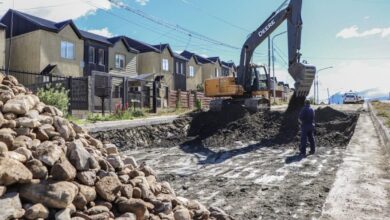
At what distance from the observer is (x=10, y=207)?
11.1ft

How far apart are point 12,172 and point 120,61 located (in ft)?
107

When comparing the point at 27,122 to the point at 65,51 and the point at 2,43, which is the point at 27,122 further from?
the point at 65,51

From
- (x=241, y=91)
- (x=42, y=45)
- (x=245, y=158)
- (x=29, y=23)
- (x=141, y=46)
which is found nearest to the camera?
(x=245, y=158)

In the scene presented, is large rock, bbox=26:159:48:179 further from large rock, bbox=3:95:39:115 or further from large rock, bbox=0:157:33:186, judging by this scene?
large rock, bbox=3:95:39:115

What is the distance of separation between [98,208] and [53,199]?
481 mm

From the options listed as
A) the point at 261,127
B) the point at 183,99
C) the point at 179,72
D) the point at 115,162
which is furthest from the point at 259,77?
the point at 179,72

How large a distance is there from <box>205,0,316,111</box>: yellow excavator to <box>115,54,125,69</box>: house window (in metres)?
16.3

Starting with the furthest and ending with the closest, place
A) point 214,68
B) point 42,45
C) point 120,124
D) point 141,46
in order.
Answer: point 214,68 → point 141,46 → point 42,45 → point 120,124

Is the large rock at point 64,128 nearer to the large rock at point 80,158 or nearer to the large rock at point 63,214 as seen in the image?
the large rock at point 80,158

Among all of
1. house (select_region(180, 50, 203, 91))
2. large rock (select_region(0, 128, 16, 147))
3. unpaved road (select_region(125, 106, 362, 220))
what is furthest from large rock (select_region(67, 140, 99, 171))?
house (select_region(180, 50, 203, 91))

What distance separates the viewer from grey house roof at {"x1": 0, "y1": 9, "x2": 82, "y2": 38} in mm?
27359

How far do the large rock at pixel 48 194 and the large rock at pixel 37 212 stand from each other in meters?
0.08

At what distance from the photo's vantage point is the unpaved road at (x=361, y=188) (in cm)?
522

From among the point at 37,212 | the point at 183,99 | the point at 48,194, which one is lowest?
the point at 37,212
